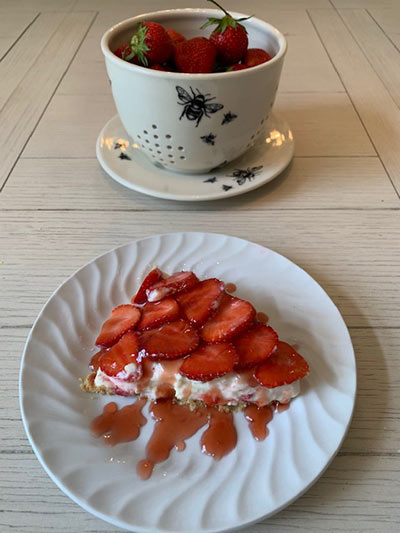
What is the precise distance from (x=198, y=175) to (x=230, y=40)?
0.83 ft

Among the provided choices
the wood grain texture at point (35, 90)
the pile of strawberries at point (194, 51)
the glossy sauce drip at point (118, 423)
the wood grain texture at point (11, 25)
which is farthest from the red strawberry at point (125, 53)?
the wood grain texture at point (11, 25)

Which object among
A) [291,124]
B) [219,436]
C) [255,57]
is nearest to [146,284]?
[219,436]

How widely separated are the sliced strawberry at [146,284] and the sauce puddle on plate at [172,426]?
0.15 meters

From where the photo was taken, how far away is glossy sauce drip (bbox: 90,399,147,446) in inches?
21.8

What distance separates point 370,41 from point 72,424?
1596 mm

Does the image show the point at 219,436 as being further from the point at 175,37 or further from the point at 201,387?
the point at 175,37

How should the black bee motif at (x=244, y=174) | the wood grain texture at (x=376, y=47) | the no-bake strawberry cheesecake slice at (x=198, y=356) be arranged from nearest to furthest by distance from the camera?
the no-bake strawberry cheesecake slice at (x=198, y=356), the black bee motif at (x=244, y=174), the wood grain texture at (x=376, y=47)

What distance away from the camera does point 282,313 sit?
→ 0.67 meters

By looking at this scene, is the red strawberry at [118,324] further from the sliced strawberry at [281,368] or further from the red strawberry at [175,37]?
the red strawberry at [175,37]

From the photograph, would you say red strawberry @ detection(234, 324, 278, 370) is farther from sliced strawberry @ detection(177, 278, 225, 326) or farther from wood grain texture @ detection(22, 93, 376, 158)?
wood grain texture @ detection(22, 93, 376, 158)

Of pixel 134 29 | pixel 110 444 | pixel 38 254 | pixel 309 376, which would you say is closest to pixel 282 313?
pixel 309 376

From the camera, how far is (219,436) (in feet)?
1.80

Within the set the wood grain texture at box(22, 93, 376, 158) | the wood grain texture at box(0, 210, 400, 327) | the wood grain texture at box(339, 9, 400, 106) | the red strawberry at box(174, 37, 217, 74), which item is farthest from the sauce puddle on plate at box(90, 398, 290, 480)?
the wood grain texture at box(339, 9, 400, 106)

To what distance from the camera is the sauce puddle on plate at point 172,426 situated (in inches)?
21.1
